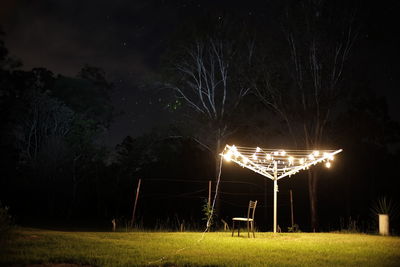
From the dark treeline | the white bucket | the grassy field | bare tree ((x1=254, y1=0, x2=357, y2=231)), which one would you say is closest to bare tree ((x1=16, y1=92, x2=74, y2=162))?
the dark treeline

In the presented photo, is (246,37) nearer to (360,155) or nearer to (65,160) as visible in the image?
(360,155)

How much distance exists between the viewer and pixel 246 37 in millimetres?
19250

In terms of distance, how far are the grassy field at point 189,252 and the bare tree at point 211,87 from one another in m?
10.4

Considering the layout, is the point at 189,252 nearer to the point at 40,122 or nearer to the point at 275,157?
the point at 275,157

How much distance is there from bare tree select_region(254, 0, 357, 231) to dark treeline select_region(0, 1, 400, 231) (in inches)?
1.7

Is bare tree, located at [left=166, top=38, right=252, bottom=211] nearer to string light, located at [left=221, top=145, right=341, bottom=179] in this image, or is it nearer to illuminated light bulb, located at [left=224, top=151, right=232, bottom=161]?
string light, located at [left=221, top=145, right=341, bottom=179]

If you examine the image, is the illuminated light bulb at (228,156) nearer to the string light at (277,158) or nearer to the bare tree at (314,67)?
the string light at (277,158)

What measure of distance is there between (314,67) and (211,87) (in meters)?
5.02

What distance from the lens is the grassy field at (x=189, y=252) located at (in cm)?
673

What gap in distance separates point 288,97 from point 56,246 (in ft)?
42.2

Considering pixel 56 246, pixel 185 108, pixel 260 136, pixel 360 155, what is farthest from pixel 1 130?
pixel 360 155

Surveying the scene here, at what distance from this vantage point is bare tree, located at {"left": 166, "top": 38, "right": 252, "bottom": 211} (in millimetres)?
19516

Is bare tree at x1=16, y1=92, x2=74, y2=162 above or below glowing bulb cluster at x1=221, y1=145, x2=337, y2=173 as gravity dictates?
above

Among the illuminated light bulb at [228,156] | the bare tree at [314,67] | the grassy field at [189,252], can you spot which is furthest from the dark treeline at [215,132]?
the grassy field at [189,252]
